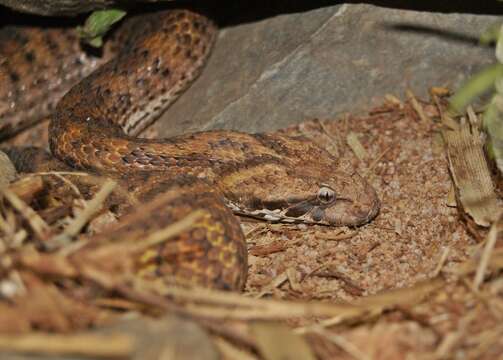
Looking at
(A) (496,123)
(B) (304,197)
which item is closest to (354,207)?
(B) (304,197)

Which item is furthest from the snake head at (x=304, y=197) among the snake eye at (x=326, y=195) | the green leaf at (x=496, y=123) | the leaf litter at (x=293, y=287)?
the green leaf at (x=496, y=123)

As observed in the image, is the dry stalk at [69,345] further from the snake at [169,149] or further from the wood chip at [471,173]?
the wood chip at [471,173]

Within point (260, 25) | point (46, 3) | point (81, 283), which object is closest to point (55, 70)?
point (46, 3)

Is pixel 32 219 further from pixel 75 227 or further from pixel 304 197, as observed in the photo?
pixel 304 197

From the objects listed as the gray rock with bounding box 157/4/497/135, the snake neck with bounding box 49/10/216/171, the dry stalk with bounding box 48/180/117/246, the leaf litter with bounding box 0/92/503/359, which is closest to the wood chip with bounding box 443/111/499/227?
the leaf litter with bounding box 0/92/503/359

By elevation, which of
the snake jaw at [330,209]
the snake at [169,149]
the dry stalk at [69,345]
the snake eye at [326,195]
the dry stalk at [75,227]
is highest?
the dry stalk at [75,227]

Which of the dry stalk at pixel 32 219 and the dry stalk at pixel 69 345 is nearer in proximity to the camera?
the dry stalk at pixel 69 345

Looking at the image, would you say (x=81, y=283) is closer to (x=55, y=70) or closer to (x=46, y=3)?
(x=46, y=3)
